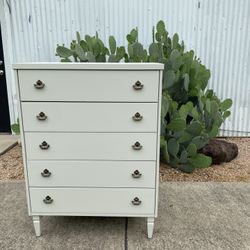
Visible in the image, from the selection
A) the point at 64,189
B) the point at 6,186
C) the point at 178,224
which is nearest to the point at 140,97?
the point at 64,189

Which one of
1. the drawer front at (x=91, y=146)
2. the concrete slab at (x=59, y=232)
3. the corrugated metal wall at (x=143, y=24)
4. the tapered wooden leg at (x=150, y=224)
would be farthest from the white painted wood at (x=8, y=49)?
the tapered wooden leg at (x=150, y=224)

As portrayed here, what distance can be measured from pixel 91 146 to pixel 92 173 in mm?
208

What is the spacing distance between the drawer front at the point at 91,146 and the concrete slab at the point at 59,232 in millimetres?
664

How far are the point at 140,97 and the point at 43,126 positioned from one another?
704mm

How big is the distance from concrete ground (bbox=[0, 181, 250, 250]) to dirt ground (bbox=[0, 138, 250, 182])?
1.47 ft

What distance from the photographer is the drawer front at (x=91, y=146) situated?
6.51 feet

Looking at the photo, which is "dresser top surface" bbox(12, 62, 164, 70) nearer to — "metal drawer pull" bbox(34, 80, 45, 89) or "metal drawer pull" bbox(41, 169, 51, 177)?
"metal drawer pull" bbox(34, 80, 45, 89)

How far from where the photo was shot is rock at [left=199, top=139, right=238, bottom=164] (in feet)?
12.0

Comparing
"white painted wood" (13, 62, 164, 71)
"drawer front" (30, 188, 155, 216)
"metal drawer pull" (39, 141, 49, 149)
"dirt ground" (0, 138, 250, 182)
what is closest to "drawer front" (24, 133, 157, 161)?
"metal drawer pull" (39, 141, 49, 149)

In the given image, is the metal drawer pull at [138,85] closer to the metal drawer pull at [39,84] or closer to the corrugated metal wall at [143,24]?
the metal drawer pull at [39,84]

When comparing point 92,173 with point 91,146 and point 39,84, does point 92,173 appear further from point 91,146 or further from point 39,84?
point 39,84

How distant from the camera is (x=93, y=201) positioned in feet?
6.93

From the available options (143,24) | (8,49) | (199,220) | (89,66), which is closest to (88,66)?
(89,66)

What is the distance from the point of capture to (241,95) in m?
4.40
